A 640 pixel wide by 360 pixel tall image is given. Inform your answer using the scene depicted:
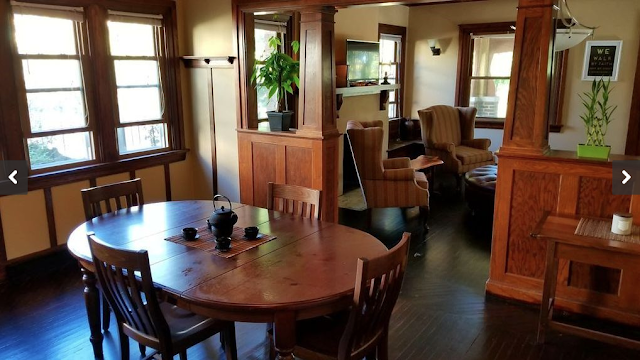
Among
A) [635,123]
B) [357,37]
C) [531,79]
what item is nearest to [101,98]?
[357,37]

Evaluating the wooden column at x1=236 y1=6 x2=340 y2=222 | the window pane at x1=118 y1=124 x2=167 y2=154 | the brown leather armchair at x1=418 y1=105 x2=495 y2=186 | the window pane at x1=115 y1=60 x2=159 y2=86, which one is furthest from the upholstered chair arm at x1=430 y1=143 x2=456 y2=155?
the window pane at x1=115 y1=60 x2=159 y2=86

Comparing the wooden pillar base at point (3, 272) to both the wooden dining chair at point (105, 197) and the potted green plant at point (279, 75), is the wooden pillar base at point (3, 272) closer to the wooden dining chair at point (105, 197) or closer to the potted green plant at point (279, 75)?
the wooden dining chair at point (105, 197)

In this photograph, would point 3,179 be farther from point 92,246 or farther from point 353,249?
point 353,249

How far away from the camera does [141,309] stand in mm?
1965

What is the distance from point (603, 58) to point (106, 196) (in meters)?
6.22

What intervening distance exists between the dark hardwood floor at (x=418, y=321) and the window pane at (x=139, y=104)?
4.47ft

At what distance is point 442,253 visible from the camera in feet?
13.7

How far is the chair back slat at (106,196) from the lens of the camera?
284 centimetres

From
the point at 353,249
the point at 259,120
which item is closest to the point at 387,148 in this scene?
the point at 259,120

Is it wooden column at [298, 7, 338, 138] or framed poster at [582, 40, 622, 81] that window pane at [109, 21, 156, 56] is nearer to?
wooden column at [298, 7, 338, 138]

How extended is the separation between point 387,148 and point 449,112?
102 cm

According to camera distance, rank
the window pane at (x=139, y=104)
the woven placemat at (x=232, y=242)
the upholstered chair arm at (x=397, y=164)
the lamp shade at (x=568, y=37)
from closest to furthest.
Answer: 1. the woven placemat at (x=232, y=242)
2. the lamp shade at (x=568, y=37)
3. the window pane at (x=139, y=104)
4. the upholstered chair arm at (x=397, y=164)

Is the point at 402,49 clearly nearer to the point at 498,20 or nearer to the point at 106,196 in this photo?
the point at 498,20

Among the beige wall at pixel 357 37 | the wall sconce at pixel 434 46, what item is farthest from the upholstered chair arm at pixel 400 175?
the wall sconce at pixel 434 46
